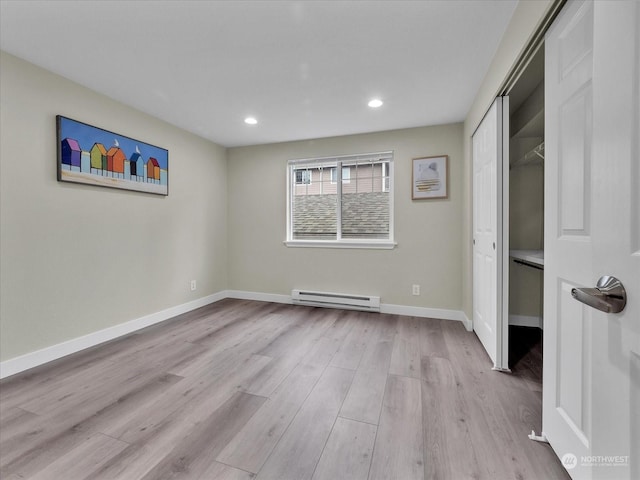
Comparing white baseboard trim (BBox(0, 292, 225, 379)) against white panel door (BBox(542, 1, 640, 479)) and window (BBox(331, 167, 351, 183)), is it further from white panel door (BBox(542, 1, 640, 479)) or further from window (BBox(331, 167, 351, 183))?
white panel door (BBox(542, 1, 640, 479))

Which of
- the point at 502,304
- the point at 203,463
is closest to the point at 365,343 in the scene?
the point at 502,304

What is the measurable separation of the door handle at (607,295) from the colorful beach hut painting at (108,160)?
3325mm

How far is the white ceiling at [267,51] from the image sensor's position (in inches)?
64.7

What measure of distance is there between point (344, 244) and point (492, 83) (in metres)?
2.30

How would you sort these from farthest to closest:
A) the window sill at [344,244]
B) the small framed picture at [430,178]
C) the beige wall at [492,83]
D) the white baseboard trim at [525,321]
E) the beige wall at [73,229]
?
the window sill at [344,244]
the small framed picture at [430,178]
the white baseboard trim at [525,321]
the beige wall at [73,229]
the beige wall at [492,83]

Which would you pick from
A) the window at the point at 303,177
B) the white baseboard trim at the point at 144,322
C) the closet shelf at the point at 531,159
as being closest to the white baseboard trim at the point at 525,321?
the white baseboard trim at the point at 144,322

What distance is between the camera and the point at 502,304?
6.91 feet

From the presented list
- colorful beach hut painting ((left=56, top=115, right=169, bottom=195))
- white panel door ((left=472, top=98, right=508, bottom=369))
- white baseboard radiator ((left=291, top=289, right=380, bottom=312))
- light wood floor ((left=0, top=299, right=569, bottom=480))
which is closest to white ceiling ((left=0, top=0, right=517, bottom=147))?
colorful beach hut painting ((left=56, top=115, right=169, bottom=195))

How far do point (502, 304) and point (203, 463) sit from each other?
7.12ft

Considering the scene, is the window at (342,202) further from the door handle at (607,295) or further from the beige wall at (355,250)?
the door handle at (607,295)

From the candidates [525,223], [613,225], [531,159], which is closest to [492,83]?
[531,159]

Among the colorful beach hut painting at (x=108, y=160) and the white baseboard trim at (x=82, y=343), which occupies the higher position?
the colorful beach hut painting at (x=108, y=160)

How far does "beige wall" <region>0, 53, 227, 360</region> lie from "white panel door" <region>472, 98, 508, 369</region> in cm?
340

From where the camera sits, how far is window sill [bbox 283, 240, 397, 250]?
3590mm
